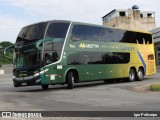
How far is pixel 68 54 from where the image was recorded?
24.2 m

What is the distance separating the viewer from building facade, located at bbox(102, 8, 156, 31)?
9506cm

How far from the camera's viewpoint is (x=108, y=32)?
91.8 feet

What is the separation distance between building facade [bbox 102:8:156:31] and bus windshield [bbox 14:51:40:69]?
71848mm

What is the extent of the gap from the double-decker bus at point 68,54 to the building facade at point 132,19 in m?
65.7

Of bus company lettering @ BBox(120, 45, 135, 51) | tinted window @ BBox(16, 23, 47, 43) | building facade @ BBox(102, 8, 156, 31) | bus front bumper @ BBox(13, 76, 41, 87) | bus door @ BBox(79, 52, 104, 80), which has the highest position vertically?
building facade @ BBox(102, 8, 156, 31)

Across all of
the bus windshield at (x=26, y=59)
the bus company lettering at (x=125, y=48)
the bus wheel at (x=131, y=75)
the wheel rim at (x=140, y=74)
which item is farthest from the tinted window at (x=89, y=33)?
the wheel rim at (x=140, y=74)

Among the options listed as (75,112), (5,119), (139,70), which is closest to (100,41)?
(139,70)

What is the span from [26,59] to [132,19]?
74.1 metres

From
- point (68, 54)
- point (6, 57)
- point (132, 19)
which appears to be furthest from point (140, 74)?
point (132, 19)

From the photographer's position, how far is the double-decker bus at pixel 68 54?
22875 mm

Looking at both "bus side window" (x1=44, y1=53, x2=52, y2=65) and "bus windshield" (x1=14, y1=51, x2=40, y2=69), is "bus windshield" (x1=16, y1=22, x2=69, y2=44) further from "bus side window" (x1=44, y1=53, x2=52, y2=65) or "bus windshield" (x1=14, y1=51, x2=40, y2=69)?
"bus side window" (x1=44, y1=53, x2=52, y2=65)

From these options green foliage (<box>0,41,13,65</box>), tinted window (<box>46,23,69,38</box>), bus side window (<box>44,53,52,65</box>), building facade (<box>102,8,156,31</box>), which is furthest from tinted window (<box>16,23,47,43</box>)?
building facade (<box>102,8,156,31</box>)

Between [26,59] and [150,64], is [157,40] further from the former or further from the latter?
[26,59]

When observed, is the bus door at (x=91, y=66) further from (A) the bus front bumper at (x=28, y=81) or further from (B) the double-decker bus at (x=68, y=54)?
(A) the bus front bumper at (x=28, y=81)
